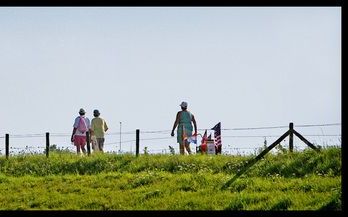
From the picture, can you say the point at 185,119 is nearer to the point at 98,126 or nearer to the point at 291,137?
the point at 98,126

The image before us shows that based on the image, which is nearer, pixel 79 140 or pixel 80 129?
pixel 80 129

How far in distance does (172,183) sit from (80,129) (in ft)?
22.3

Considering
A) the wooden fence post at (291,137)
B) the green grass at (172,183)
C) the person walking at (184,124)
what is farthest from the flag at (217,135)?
the wooden fence post at (291,137)

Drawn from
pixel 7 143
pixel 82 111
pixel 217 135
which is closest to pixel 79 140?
pixel 82 111

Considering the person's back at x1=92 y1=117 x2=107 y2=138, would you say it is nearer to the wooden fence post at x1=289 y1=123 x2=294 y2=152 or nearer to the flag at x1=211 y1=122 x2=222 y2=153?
the flag at x1=211 y1=122 x2=222 y2=153

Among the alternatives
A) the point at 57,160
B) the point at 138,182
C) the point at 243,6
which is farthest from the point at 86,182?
the point at 243,6

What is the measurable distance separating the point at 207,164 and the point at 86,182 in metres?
3.04

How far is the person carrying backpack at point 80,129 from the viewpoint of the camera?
20078mm

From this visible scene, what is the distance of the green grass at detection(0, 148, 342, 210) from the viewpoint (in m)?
12.0

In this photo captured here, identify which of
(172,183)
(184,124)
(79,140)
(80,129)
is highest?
(184,124)

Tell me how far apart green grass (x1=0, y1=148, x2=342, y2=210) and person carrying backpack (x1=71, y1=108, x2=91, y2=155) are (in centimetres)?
193

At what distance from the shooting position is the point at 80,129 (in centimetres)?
2011
